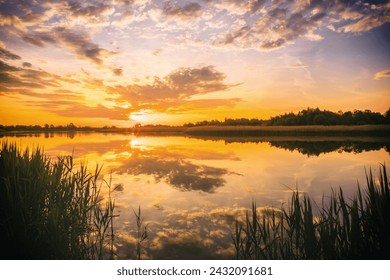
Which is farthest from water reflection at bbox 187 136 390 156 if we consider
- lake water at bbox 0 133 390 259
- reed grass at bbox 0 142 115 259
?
reed grass at bbox 0 142 115 259

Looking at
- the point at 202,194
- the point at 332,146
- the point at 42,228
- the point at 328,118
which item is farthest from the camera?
the point at 328,118

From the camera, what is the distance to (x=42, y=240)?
391cm

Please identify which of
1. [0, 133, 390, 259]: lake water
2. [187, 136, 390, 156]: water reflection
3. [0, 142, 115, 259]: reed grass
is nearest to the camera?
[0, 142, 115, 259]: reed grass

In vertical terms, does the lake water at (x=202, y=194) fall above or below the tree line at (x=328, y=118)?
below

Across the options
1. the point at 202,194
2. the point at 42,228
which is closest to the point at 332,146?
the point at 202,194

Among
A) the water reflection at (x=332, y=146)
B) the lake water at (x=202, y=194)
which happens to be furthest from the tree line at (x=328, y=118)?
the lake water at (x=202, y=194)

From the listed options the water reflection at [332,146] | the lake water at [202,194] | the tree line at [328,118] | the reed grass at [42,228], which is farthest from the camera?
the tree line at [328,118]

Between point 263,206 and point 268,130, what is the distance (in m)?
34.5

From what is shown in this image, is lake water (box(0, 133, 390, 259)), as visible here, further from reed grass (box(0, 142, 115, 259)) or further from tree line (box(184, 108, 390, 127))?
tree line (box(184, 108, 390, 127))

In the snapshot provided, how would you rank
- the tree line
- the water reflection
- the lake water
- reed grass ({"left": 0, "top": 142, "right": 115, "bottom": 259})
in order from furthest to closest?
the tree line, the water reflection, the lake water, reed grass ({"left": 0, "top": 142, "right": 115, "bottom": 259})

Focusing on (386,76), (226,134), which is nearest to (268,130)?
(226,134)

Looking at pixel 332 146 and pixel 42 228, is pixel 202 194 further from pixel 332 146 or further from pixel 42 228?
pixel 332 146

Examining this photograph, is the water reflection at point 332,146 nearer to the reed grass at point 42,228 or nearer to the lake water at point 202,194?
the lake water at point 202,194

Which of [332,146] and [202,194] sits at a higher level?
[332,146]
